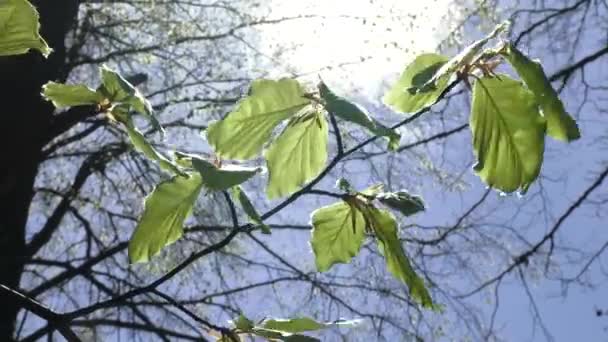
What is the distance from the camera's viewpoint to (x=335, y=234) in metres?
0.46

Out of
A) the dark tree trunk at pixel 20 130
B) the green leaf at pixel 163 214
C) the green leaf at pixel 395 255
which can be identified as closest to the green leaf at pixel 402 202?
the green leaf at pixel 395 255

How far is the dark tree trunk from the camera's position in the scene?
7.08ft

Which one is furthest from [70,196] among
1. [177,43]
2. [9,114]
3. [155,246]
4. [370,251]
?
[155,246]

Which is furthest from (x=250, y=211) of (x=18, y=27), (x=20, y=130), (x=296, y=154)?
(x=20, y=130)

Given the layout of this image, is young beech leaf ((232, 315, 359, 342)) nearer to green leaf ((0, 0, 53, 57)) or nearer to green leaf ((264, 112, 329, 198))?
green leaf ((264, 112, 329, 198))

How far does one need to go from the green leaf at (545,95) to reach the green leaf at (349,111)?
66 mm

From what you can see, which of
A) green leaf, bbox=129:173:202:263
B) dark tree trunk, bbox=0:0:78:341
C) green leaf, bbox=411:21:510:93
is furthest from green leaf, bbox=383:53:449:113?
dark tree trunk, bbox=0:0:78:341

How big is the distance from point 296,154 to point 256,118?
4 cm

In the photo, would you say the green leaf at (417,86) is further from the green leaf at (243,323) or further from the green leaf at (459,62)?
the green leaf at (243,323)

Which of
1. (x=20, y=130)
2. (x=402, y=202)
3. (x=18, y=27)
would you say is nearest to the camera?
(x=18, y=27)

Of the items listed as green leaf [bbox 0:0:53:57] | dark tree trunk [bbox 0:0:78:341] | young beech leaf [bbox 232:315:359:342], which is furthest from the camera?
dark tree trunk [bbox 0:0:78:341]

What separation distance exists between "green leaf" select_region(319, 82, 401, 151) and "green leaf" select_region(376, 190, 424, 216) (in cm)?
8

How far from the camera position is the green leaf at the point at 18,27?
0.31 m

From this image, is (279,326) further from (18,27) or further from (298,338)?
(18,27)
